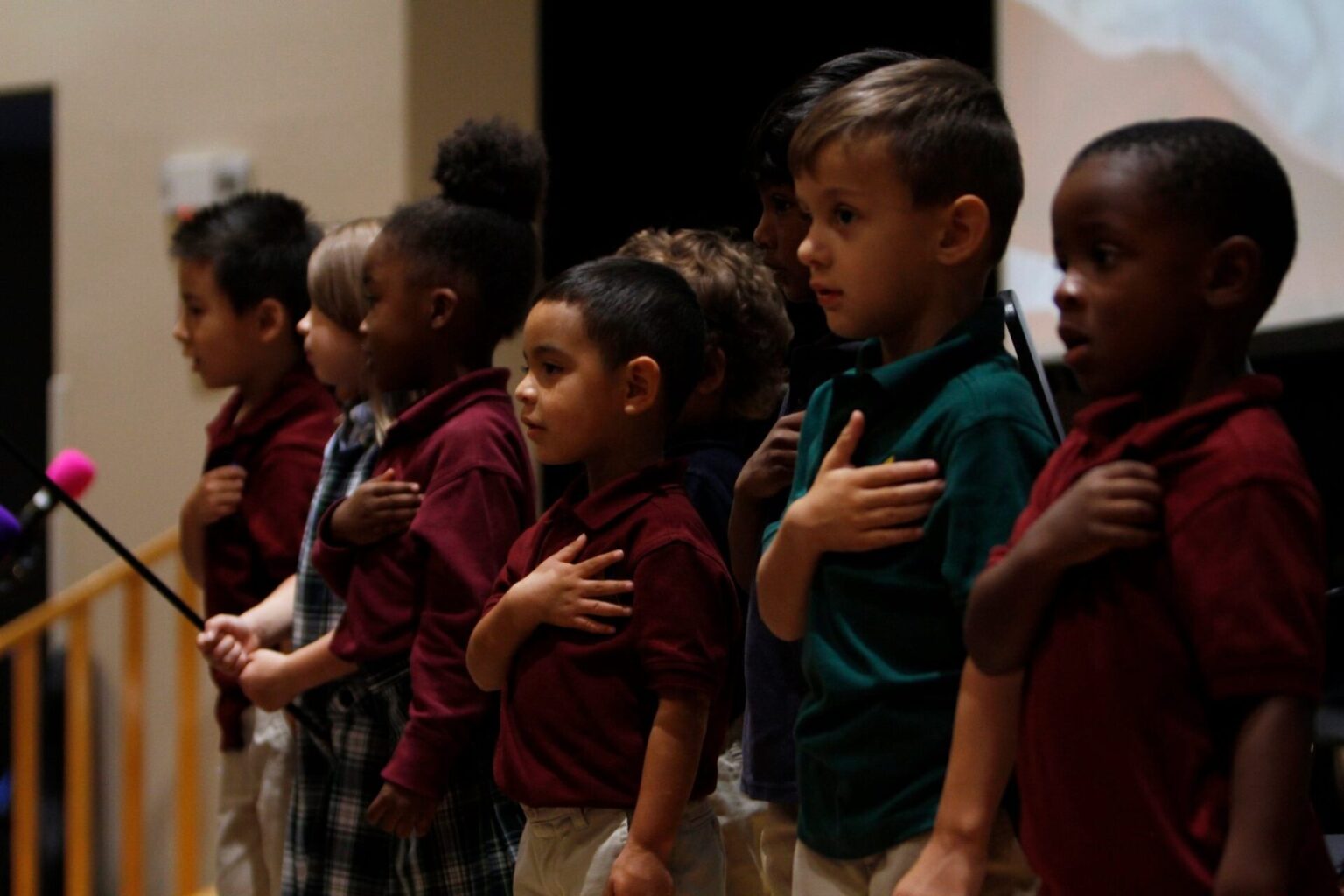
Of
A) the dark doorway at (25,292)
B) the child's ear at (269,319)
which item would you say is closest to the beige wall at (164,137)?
the dark doorway at (25,292)

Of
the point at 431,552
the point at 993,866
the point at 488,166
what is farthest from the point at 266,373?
the point at 993,866

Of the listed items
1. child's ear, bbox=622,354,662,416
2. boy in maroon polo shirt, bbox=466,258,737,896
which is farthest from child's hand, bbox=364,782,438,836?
child's ear, bbox=622,354,662,416

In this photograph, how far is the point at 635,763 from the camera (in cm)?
163

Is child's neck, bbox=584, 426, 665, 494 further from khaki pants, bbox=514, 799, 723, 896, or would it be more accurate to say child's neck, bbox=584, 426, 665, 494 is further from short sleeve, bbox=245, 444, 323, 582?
short sleeve, bbox=245, 444, 323, 582

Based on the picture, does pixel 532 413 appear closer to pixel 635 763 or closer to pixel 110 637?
pixel 635 763

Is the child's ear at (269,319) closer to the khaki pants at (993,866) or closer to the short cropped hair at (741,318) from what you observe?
the short cropped hair at (741,318)

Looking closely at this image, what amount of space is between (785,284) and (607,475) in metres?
0.27

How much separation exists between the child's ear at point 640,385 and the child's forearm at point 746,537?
14 cm

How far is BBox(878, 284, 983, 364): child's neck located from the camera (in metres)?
1.41

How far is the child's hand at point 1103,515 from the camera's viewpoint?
1.10 metres

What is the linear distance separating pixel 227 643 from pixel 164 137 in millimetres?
2356

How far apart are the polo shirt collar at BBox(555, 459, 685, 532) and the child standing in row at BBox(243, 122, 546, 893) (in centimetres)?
27

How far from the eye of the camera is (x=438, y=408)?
203 cm

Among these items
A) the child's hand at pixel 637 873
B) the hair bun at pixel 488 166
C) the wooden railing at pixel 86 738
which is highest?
the hair bun at pixel 488 166
